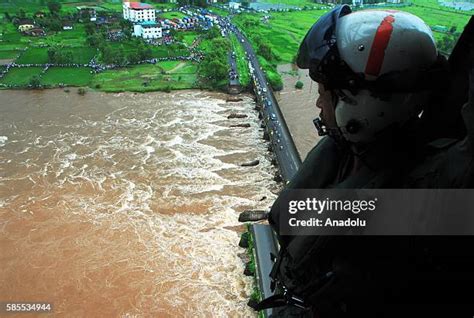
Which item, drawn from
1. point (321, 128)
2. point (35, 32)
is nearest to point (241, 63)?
point (35, 32)

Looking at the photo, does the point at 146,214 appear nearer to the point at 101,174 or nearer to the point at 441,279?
the point at 101,174

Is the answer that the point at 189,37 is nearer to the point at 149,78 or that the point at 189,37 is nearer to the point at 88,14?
the point at 149,78

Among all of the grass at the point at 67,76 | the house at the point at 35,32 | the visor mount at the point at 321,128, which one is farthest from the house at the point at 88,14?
the visor mount at the point at 321,128

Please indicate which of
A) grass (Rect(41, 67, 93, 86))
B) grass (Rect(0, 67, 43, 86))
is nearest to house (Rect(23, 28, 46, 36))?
grass (Rect(0, 67, 43, 86))

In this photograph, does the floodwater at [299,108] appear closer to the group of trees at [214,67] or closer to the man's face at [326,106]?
the group of trees at [214,67]

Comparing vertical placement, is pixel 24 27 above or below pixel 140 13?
below

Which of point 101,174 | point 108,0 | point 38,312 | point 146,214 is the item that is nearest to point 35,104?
point 101,174
